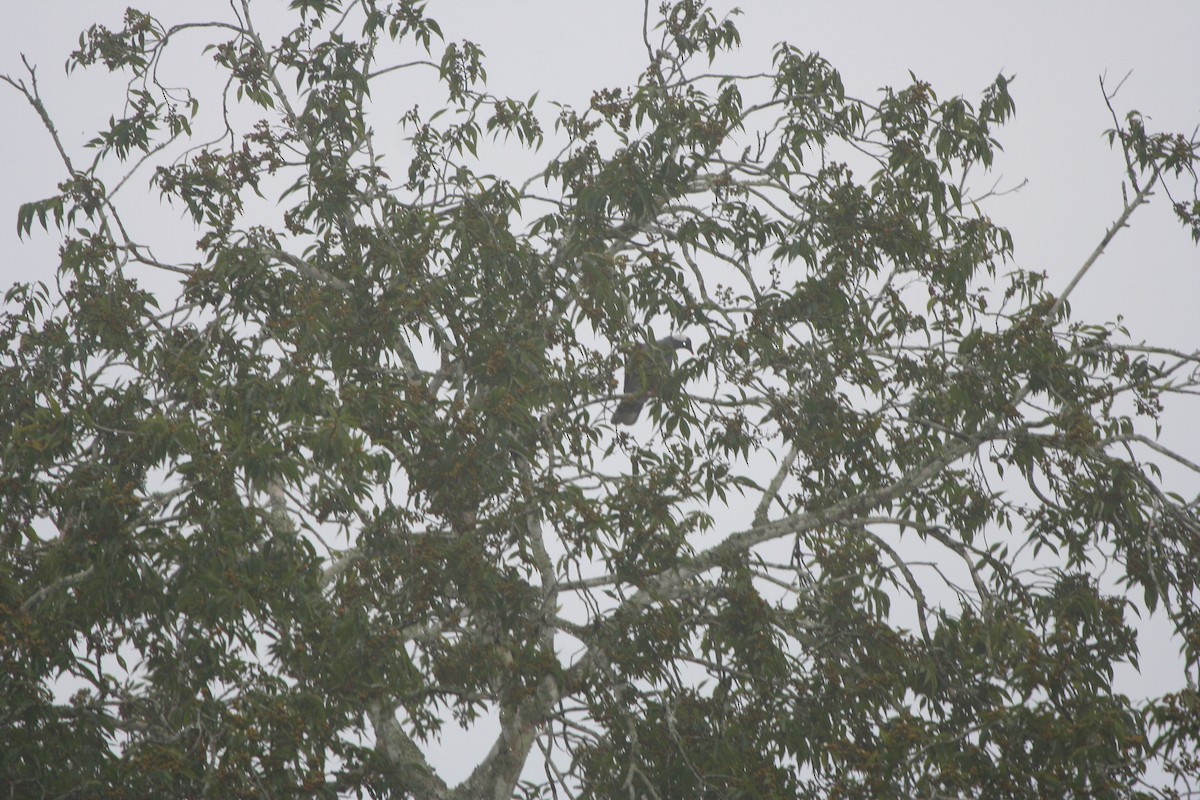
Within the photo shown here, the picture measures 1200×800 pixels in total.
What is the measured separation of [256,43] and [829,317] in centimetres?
399

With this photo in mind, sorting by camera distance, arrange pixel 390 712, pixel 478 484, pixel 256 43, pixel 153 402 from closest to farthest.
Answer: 1. pixel 390 712
2. pixel 478 484
3. pixel 153 402
4. pixel 256 43

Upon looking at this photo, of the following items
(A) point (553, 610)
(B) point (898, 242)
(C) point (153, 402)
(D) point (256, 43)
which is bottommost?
(A) point (553, 610)

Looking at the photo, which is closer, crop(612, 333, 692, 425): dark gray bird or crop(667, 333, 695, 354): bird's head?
crop(612, 333, 692, 425): dark gray bird

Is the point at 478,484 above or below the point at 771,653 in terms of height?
above

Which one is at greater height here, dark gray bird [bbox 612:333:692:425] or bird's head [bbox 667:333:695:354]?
bird's head [bbox 667:333:695:354]

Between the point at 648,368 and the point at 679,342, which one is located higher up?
the point at 679,342

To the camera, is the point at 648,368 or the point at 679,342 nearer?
the point at 648,368

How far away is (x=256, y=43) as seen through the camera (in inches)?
267

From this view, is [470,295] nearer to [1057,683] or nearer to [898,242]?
[898,242]

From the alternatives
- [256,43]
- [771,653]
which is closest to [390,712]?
[771,653]

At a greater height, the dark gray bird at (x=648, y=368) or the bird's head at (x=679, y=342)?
the bird's head at (x=679, y=342)

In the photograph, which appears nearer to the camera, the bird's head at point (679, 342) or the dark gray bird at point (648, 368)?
the dark gray bird at point (648, 368)

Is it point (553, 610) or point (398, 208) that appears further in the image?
point (398, 208)

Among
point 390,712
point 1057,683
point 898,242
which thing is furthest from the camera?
point 898,242
